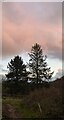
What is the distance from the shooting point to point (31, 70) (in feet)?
199

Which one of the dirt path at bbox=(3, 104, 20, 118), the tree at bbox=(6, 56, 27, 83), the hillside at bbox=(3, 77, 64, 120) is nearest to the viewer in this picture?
the dirt path at bbox=(3, 104, 20, 118)

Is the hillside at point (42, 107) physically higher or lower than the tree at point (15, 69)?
lower

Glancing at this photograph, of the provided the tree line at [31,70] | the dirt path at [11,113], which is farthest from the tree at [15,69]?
the dirt path at [11,113]

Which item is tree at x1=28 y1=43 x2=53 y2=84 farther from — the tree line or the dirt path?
the dirt path

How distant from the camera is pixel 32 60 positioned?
61969 millimetres

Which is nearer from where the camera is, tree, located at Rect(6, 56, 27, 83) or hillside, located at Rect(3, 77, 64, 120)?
hillside, located at Rect(3, 77, 64, 120)

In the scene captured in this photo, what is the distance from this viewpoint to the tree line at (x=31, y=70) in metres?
55.6

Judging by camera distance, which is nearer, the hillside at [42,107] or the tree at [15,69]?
the hillside at [42,107]

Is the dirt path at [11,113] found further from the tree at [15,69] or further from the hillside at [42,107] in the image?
the tree at [15,69]

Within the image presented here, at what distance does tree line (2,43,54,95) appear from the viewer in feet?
182

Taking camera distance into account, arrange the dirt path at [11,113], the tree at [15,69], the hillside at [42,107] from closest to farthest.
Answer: the dirt path at [11,113]
the hillside at [42,107]
the tree at [15,69]

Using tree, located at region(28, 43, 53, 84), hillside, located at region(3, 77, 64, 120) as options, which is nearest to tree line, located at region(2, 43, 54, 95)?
tree, located at region(28, 43, 53, 84)

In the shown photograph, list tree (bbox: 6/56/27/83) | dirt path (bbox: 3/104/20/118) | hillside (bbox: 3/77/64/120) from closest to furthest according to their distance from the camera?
dirt path (bbox: 3/104/20/118)
hillside (bbox: 3/77/64/120)
tree (bbox: 6/56/27/83)

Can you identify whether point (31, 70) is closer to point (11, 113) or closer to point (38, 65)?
point (38, 65)
